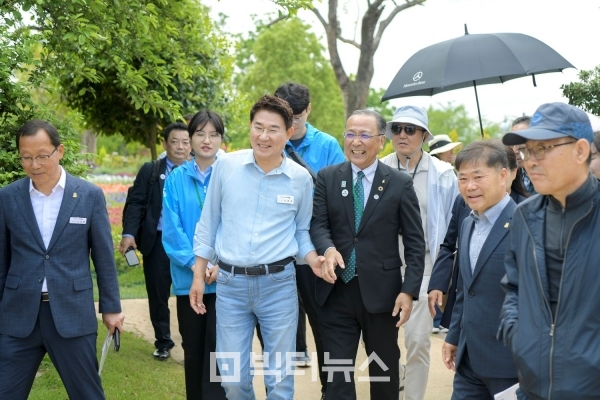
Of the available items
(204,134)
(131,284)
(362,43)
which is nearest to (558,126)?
(204,134)

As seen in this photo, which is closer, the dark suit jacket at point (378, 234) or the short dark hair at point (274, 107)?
the short dark hair at point (274, 107)

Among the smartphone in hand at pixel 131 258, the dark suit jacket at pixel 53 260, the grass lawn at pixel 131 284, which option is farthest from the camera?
the grass lawn at pixel 131 284

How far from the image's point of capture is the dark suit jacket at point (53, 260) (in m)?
4.73

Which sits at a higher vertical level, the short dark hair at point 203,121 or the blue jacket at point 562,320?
the short dark hair at point 203,121

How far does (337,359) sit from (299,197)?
111 centimetres

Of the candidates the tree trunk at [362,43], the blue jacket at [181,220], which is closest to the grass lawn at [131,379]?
the blue jacket at [181,220]

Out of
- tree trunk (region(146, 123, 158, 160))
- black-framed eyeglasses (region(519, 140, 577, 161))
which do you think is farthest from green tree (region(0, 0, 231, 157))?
black-framed eyeglasses (region(519, 140, 577, 161))

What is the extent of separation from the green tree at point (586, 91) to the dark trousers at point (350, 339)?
3.66 meters

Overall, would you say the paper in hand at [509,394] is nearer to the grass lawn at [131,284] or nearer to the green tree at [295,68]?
the grass lawn at [131,284]

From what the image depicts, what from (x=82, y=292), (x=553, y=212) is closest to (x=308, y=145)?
(x=82, y=292)

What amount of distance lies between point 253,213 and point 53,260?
4.13ft

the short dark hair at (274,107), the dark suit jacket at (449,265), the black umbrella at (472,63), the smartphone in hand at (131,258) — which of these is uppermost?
the black umbrella at (472,63)

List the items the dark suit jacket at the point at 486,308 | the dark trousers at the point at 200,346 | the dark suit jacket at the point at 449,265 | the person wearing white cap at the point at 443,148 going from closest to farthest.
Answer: the dark suit jacket at the point at 486,308
the dark suit jacket at the point at 449,265
the dark trousers at the point at 200,346
the person wearing white cap at the point at 443,148

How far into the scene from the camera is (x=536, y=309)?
333 centimetres
